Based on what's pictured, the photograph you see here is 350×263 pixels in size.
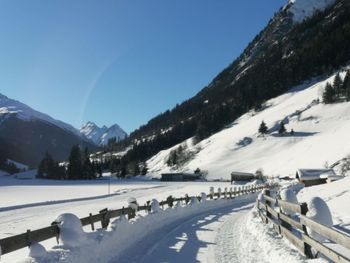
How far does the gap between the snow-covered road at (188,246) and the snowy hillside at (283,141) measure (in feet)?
283

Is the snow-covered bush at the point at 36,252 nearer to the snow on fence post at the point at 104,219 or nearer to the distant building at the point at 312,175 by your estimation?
the snow on fence post at the point at 104,219

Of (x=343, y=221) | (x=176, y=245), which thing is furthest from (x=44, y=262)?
(x=343, y=221)

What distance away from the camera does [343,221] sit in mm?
16312

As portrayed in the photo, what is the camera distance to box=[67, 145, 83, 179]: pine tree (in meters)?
133

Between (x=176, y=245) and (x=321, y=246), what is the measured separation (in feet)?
23.7

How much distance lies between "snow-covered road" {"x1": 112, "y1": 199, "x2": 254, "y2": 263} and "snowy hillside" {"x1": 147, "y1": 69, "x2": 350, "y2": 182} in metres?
86.3

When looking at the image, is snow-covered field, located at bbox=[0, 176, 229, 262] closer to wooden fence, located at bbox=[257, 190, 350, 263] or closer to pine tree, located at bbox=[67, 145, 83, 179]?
wooden fence, located at bbox=[257, 190, 350, 263]

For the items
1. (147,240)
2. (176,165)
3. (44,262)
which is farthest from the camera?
(176,165)

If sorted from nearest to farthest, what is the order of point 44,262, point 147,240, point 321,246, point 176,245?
point 321,246 < point 44,262 < point 176,245 < point 147,240

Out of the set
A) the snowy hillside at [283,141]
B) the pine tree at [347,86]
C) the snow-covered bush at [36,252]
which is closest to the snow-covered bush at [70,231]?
the snow-covered bush at [36,252]

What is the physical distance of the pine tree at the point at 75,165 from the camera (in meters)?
133

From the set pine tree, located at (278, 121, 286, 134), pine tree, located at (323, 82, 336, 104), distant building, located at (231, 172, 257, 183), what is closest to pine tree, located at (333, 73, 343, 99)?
pine tree, located at (323, 82, 336, 104)

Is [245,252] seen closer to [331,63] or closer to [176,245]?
[176,245]

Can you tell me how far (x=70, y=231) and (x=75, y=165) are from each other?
126m
